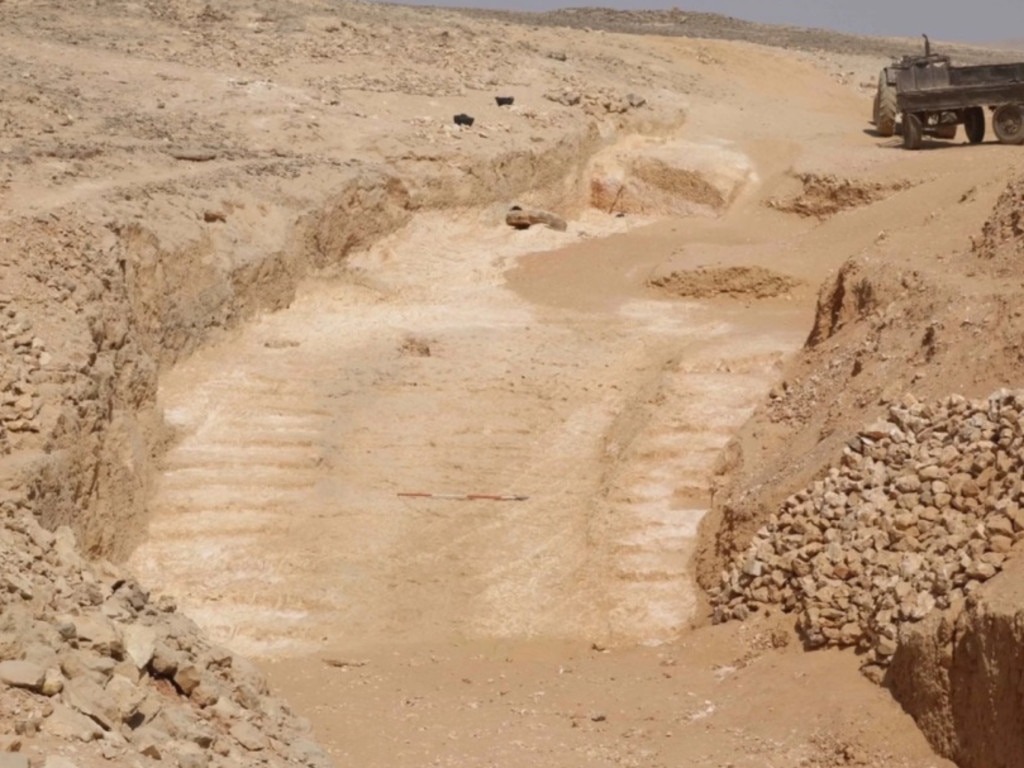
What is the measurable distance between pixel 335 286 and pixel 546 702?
23.4ft

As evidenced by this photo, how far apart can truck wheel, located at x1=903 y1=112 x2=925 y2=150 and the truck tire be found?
1165 mm

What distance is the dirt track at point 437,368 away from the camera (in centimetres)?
860

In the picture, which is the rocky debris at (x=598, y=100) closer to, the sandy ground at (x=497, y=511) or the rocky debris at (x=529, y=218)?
the rocky debris at (x=529, y=218)

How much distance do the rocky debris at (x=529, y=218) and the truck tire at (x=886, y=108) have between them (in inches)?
223

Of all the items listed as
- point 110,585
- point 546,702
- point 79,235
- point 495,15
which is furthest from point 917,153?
point 495,15

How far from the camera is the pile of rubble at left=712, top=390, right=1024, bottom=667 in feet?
25.3

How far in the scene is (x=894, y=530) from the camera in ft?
27.1

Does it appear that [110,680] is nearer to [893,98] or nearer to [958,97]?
[958,97]

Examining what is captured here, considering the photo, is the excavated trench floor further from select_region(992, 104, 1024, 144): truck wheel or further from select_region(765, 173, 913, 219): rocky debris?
select_region(992, 104, 1024, 144): truck wheel

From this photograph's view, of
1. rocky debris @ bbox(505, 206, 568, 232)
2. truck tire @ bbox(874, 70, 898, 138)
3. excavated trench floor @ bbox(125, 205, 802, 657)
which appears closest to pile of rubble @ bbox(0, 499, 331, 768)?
excavated trench floor @ bbox(125, 205, 802, 657)

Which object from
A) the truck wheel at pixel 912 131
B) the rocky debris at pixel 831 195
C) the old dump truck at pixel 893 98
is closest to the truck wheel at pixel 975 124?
the old dump truck at pixel 893 98

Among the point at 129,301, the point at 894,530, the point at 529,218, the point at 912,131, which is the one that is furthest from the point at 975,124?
the point at 894,530

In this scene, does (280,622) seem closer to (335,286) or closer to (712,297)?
(335,286)

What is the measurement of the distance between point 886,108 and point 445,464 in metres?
12.0
